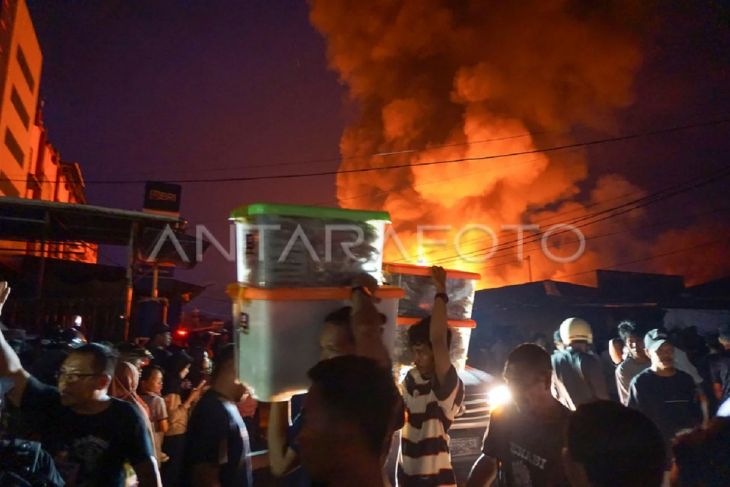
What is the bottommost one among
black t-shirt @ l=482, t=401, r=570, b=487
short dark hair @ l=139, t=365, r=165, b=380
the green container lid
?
black t-shirt @ l=482, t=401, r=570, b=487

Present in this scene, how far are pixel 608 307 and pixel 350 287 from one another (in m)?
22.1

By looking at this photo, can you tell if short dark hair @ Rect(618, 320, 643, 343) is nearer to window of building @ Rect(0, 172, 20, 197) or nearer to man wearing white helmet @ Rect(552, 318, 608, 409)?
man wearing white helmet @ Rect(552, 318, 608, 409)

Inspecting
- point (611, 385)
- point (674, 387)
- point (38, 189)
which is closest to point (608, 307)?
point (611, 385)

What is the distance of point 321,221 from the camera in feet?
7.98

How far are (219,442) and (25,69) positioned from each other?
1631 inches

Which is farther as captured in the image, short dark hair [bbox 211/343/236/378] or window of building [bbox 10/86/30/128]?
window of building [bbox 10/86/30/128]

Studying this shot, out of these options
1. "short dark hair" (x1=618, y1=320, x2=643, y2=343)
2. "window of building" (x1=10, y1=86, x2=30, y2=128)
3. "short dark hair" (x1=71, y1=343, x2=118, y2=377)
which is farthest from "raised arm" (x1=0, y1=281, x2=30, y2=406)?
"window of building" (x1=10, y1=86, x2=30, y2=128)

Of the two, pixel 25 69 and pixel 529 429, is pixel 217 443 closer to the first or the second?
pixel 529 429

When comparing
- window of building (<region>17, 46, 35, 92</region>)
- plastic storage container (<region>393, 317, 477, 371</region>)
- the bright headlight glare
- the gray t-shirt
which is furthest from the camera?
window of building (<region>17, 46, 35, 92</region>)

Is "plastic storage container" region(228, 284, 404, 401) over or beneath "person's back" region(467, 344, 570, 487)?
over

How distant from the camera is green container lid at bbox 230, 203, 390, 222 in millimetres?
2326

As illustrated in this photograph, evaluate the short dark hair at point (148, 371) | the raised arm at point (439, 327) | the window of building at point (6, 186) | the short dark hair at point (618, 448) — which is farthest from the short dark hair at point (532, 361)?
the window of building at point (6, 186)

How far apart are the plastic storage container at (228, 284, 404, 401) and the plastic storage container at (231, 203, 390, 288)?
0.24 ft

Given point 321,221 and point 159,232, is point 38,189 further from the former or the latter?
point 321,221
